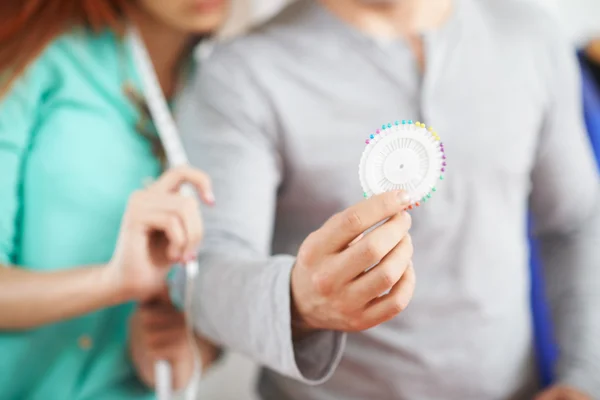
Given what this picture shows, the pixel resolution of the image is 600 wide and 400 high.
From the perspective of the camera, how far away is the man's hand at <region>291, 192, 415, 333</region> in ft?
0.86

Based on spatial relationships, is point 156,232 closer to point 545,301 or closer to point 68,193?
point 68,193

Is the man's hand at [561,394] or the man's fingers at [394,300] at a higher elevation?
the man's fingers at [394,300]

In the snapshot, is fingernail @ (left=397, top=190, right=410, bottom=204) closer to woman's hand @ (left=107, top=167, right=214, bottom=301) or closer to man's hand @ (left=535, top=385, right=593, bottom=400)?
woman's hand @ (left=107, top=167, right=214, bottom=301)

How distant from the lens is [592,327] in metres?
0.47

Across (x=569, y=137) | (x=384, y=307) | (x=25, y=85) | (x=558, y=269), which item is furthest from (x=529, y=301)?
(x=25, y=85)

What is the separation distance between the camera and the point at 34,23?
41 cm

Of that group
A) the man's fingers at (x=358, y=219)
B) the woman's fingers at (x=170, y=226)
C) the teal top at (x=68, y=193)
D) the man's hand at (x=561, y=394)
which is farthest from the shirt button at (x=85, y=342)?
the man's hand at (x=561, y=394)

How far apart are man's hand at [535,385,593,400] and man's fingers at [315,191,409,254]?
0.30m

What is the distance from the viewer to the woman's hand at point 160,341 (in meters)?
0.42

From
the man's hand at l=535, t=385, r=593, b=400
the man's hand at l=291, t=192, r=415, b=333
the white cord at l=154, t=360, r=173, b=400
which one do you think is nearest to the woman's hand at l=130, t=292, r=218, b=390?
the white cord at l=154, t=360, r=173, b=400

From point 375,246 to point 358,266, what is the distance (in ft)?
0.05

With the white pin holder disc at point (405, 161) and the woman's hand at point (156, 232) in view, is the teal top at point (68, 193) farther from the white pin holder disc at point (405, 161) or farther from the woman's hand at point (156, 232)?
the white pin holder disc at point (405, 161)

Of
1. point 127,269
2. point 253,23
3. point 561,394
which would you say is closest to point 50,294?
point 127,269

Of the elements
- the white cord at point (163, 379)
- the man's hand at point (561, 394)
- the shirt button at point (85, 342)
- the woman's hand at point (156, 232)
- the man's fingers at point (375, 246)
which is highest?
the man's fingers at point (375, 246)
